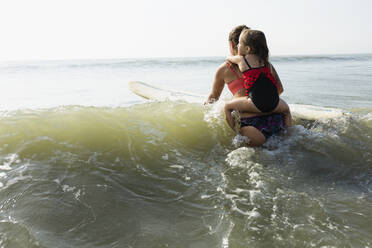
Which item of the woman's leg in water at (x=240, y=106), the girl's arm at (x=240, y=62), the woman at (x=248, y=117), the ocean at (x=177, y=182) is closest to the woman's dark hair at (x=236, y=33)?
the woman at (x=248, y=117)

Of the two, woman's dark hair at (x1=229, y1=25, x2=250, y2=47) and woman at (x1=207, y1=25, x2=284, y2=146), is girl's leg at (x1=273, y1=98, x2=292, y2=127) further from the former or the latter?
woman's dark hair at (x1=229, y1=25, x2=250, y2=47)

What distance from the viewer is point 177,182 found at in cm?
254

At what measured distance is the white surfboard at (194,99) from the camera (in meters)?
4.01

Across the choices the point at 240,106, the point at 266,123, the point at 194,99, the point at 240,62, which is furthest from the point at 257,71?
the point at 194,99

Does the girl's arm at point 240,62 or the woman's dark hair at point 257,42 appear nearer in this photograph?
the woman's dark hair at point 257,42

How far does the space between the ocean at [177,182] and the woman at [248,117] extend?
14 centimetres

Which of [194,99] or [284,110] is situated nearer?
[284,110]

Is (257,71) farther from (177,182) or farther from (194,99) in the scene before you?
(194,99)

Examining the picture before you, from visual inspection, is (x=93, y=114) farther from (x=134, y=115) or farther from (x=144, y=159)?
(x=144, y=159)

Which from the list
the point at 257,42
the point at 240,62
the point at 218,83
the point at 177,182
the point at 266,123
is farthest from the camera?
the point at 218,83

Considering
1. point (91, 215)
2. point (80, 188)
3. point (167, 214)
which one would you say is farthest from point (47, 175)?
point (167, 214)

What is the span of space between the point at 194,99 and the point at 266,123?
2.59m

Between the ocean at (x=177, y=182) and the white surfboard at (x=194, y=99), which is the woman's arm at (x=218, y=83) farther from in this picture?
the white surfboard at (x=194, y=99)

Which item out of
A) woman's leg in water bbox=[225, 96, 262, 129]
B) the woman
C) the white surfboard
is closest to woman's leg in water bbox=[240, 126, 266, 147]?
the woman
